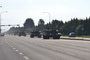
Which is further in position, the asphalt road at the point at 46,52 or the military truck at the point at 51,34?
the military truck at the point at 51,34

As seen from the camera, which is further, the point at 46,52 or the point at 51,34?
the point at 51,34

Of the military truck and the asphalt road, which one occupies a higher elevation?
the military truck

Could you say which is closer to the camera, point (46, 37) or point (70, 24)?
point (46, 37)

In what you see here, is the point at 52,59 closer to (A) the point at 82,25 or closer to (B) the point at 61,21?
(A) the point at 82,25

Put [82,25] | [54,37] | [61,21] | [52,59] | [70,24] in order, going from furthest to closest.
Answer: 1. [61,21]
2. [70,24]
3. [82,25]
4. [54,37]
5. [52,59]

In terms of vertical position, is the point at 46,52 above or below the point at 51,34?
below

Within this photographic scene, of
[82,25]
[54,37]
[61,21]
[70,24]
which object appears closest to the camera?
[54,37]

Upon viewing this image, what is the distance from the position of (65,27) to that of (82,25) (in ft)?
63.8

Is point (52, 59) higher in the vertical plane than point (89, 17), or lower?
lower

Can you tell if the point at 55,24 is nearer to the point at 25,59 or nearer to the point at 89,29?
the point at 89,29

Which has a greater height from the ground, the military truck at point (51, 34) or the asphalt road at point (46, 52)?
the military truck at point (51, 34)

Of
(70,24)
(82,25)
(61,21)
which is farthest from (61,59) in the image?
(61,21)

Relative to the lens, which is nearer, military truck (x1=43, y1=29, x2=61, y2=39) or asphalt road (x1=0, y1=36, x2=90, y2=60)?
asphalt road (x1=0, y1=36, x2=90, y2=60)

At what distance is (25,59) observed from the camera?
18594 millimetres
